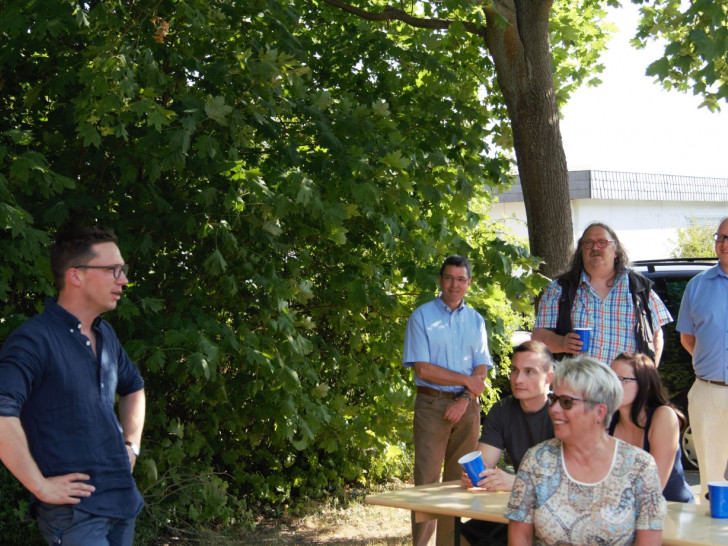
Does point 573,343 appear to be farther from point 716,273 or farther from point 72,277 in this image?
point 72,277

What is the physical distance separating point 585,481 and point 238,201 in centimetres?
290

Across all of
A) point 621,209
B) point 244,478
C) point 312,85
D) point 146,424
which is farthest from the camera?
point 621,209

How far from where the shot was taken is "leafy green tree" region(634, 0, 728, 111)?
617 cm

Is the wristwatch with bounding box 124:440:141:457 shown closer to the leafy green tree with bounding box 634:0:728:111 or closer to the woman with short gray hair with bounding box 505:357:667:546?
the woman with short gray hair with bounding box 505:357:667:546

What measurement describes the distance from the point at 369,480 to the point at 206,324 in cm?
353

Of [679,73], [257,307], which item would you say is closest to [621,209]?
[679,73]

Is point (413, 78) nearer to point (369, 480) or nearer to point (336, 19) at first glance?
point (336, 19)

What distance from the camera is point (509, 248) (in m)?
6.54

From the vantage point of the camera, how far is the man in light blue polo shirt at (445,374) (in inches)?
229

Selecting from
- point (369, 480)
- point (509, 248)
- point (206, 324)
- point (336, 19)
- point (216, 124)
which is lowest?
point (369, 480)

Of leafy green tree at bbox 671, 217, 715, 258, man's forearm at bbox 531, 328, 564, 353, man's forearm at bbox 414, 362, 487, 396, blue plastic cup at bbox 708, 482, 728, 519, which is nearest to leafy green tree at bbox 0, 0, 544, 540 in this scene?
man's forearm at bbox 414, 362, 487, 396

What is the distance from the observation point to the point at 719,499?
3623 millimetres

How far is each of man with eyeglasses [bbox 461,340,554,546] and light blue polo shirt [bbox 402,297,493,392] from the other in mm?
1135

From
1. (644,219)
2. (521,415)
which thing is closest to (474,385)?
(521,415)
